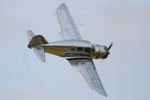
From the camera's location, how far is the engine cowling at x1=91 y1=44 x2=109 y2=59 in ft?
83.4

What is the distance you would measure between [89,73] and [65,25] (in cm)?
527

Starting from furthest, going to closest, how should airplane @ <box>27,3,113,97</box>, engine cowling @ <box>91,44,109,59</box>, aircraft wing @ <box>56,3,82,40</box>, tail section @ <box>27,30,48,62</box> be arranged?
aircraft wing @ <box>56,3,82,40</box>
engine cowling @ <box>91,44,109,59</box>
tail section @ <box>27,30,48,62</box>
airplane @ <box>27,3,113,97</box>

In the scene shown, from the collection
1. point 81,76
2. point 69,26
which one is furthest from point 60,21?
point 81,76

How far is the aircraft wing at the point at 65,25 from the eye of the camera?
2661cm

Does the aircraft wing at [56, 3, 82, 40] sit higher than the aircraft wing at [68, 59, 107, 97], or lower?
higher

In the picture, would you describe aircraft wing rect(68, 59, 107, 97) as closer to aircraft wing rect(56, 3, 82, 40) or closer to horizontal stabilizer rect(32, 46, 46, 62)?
horizontal stabilizer rect(32, 46, 46, 62)

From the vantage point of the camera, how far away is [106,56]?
26.0 meters

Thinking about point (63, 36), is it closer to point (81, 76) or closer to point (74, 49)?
point (74, 49)

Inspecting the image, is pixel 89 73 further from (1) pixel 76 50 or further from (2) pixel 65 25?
(2) pixel 65 25

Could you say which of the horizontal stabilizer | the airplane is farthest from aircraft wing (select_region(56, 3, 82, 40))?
the horizontal stabilizer

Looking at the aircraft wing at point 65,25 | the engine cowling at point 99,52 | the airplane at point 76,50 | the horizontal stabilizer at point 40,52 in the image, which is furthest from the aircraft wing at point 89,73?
the aircraft wing at point 65,25

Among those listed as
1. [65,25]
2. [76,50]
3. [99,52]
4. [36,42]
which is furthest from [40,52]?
[65,25]

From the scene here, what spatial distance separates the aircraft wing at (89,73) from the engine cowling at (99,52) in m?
0.77

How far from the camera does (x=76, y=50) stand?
24906 millimetres
